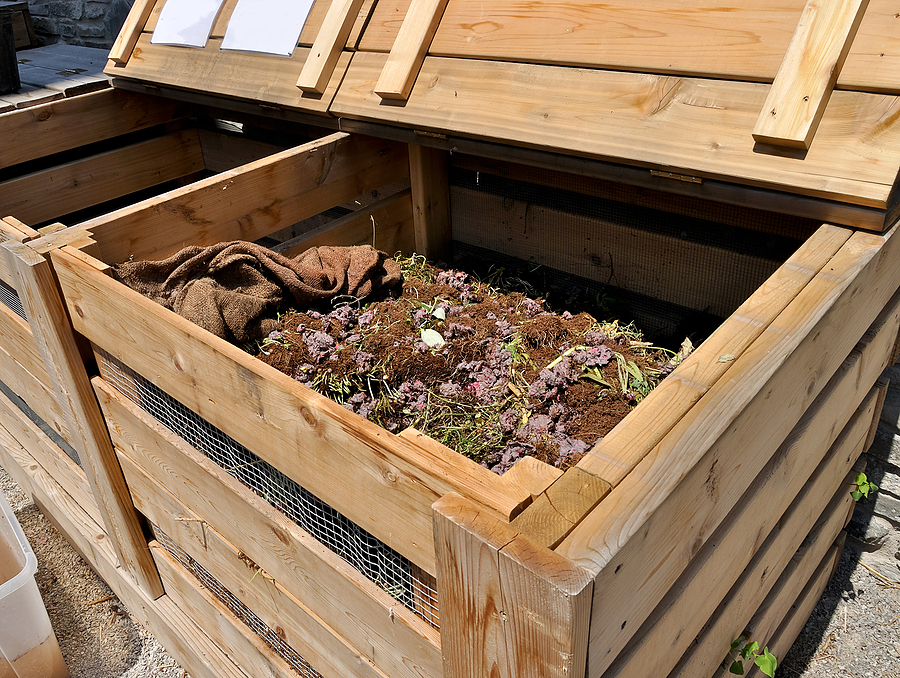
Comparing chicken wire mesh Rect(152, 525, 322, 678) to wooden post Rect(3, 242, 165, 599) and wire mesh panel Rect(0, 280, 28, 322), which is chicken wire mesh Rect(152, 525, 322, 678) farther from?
wire mesh panel Rect(0, 280, 28, 322)

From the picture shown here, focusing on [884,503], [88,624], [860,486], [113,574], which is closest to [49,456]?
[113,574]

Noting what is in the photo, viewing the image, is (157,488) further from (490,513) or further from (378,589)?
(490,513)

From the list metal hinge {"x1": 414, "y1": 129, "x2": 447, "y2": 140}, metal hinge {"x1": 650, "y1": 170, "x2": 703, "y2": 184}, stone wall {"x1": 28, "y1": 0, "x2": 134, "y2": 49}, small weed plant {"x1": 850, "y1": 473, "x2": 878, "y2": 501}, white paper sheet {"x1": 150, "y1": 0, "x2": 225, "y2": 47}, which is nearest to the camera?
metal hinge {"x1": 650, "y1": 170, "x2": 703, "y2": 184}

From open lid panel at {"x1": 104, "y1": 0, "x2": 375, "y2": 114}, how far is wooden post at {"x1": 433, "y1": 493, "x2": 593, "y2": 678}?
181 centimetres

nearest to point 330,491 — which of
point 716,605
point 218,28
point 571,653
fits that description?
point 571,653

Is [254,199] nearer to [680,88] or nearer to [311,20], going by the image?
[311,20]

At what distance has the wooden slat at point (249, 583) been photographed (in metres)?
1.53

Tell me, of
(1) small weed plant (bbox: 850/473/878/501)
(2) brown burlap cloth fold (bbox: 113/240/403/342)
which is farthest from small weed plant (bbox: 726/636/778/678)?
(2) brown burlap cloth fold (bbox: 113/240/403/342)

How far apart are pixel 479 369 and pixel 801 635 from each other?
4.98 feet

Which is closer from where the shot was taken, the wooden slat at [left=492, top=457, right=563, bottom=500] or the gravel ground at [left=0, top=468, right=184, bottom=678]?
the wooden slat at [left=492, top=457, right=563, bottom=500]

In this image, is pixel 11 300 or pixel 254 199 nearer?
pixel 254 199

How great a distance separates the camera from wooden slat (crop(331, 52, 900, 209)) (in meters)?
1.46

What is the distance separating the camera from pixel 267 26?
2.66 metres

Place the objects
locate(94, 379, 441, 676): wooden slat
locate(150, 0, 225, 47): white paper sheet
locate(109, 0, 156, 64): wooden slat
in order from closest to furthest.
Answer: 1. locate(94, 379, 441, 676): wooden slat
2. locate(150, 0, 225, 47): white paper sheet
3. locate(109, 0, 156, 64): wooden slat
